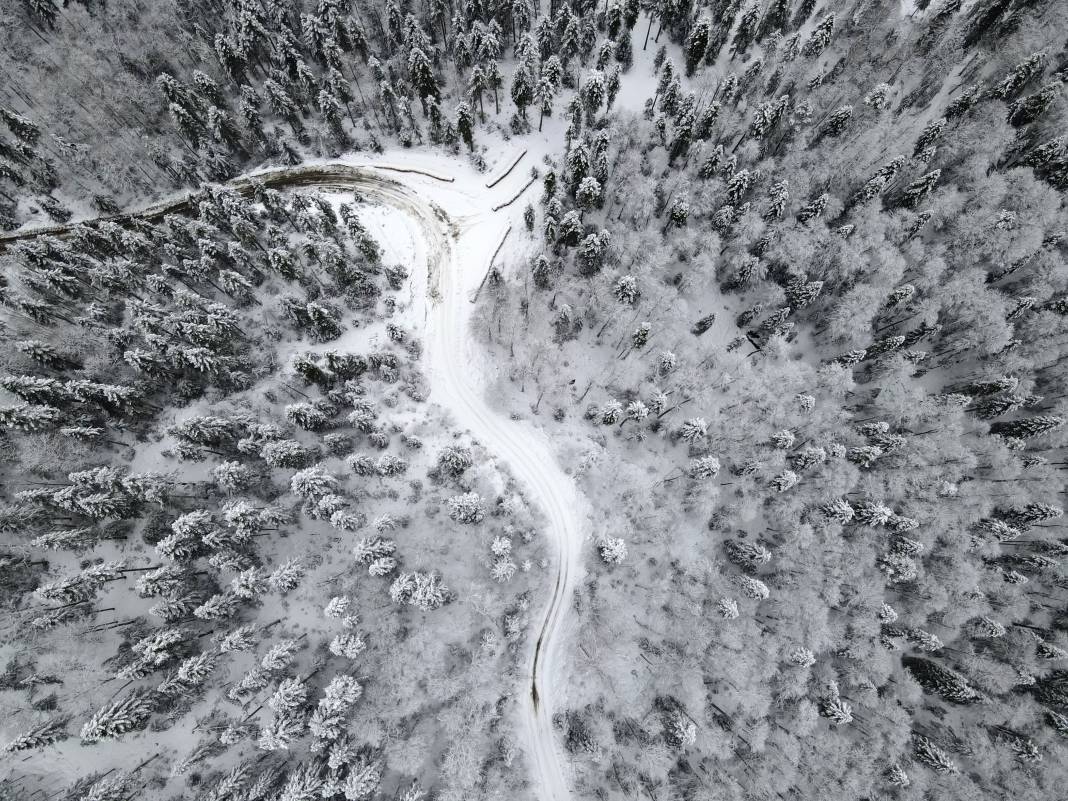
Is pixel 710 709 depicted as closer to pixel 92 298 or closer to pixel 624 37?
pixel 92 298

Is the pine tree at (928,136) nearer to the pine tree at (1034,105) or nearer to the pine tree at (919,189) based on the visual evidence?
the pine tree at (919,189)

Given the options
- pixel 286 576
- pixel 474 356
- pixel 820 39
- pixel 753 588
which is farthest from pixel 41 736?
pixel 820 39

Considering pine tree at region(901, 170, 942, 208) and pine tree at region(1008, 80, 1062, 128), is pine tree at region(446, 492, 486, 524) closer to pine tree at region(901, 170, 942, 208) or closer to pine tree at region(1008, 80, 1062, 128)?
pine tree at region(901, 170, 942, 208)

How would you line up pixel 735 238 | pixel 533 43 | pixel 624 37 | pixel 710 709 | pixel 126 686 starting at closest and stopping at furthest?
pixel 126 686
pixel 710 709
pixel 735 238
pixel 533 43
pixel 624 37

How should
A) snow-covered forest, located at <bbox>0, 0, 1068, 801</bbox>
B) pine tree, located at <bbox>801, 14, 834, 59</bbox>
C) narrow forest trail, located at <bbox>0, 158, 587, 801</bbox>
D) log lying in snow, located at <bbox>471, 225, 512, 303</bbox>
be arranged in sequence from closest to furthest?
1. snow-covered forest, located at <bbox>0, 0, 1068, 801</bbox>
2. narrow forest trail, located at <bbox>0, 158, 587, 801</bbox>
3. log lying in snow, located at <bbox>471, 225, 512, 303</bbox>
4. pine tree, located at <bbox>801, 14, 834, 59</bbox>

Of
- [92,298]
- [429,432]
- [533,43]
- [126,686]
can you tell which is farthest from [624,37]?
[126,686]

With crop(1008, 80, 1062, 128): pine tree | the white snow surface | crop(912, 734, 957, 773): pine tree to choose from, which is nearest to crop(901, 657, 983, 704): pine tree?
crop(912, 734, 957, 773): pine tree
